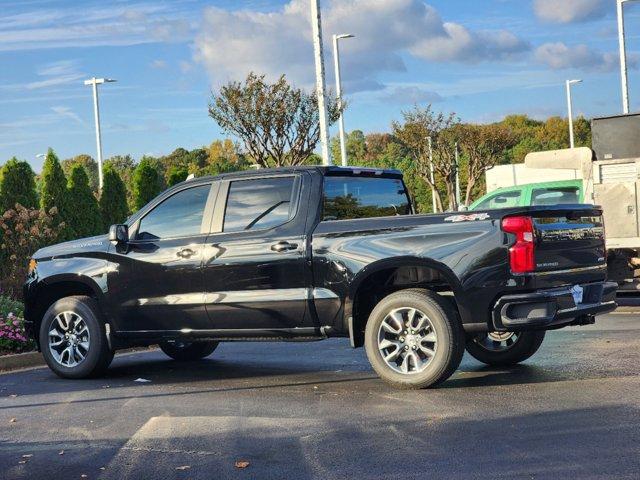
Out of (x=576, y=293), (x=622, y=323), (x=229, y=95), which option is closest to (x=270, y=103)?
(x=229, y=95)

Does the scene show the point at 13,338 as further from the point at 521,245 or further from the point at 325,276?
the point at 521,245

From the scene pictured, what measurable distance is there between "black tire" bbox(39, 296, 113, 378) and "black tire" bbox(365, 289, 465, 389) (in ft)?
9.71

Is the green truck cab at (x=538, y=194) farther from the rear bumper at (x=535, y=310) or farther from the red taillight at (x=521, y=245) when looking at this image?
the red taillight at (x=521, y=245)

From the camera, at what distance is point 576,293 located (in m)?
8.34

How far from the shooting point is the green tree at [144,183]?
1227 inches

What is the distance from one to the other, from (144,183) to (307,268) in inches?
921

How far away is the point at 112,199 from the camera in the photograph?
97.6 feet

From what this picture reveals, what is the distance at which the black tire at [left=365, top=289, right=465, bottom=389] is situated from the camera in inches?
325

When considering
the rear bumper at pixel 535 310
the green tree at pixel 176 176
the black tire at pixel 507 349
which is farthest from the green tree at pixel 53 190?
the rear bumper at pixel 535 310

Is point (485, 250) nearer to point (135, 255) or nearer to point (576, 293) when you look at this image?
point (576, 293)

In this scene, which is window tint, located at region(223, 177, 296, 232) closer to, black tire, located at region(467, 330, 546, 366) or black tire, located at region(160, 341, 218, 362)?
black tire, located at region(467, 330, 546, 366)

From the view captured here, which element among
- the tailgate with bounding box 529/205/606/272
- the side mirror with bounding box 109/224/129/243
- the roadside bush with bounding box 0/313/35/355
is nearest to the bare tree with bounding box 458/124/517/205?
the roadside bush with bounding box 0/313/35/355

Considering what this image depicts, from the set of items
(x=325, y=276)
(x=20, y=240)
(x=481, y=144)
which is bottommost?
(x=325, y=276)

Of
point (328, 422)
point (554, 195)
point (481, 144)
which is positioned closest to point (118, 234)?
point (328, 422)
